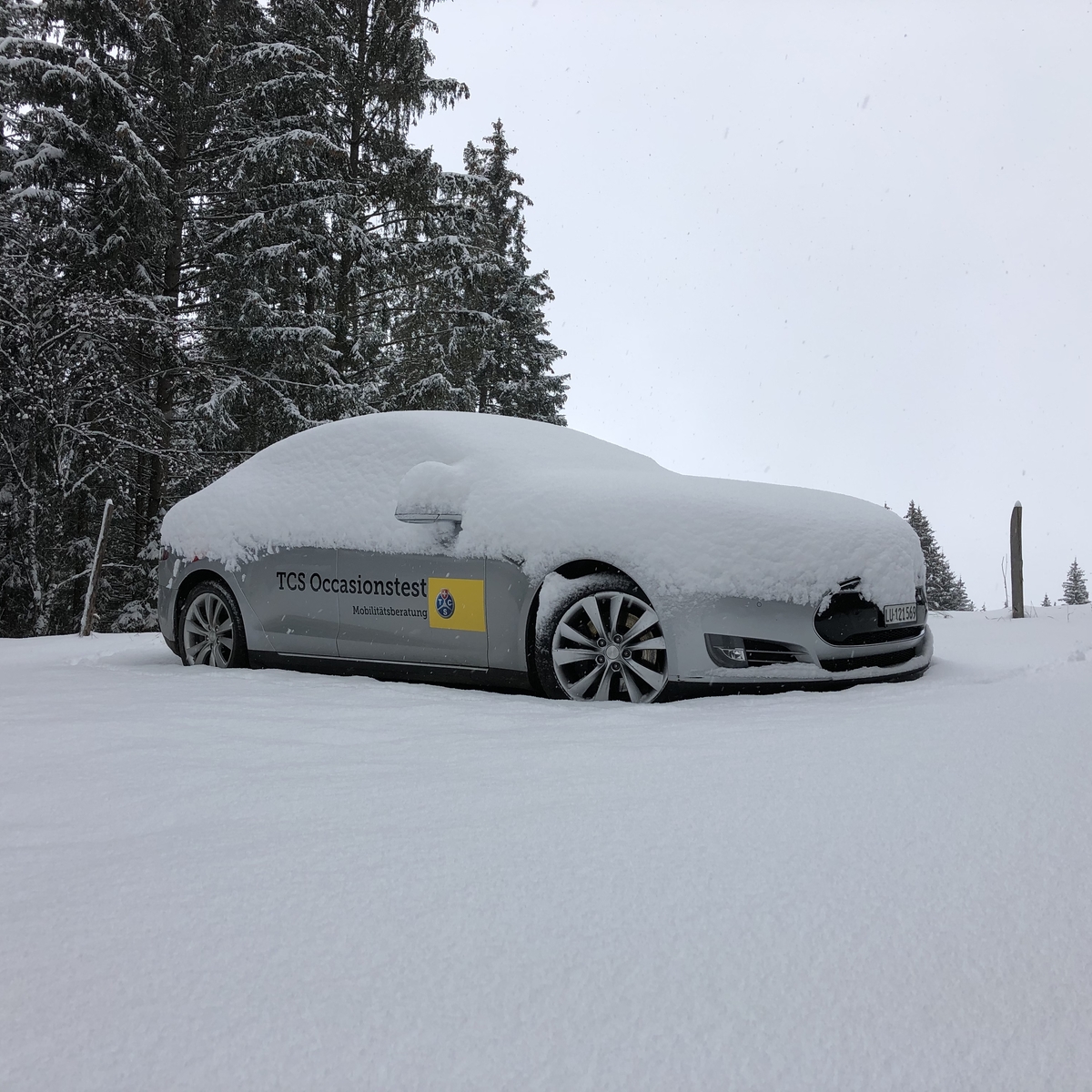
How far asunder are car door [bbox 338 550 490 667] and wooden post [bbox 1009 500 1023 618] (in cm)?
993

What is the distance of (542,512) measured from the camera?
3957mm

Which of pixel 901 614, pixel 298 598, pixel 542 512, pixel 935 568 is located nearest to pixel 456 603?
pixel 542 512

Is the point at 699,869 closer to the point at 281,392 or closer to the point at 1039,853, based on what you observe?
the point at 1039,853

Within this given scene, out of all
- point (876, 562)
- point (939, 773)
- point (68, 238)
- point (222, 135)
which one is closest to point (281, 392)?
point (68, 238)

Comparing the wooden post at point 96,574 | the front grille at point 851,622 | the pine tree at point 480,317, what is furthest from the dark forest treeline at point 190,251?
the front grille at point 851,622

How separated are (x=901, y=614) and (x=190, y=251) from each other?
1651 cm

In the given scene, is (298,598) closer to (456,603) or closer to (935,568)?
(456,603)

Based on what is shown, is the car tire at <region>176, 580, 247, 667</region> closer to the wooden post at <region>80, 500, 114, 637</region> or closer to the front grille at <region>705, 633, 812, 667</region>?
the front grille at <region>705, 633, 812, 667</region>

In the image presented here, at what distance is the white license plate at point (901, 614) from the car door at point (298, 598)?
102 inches

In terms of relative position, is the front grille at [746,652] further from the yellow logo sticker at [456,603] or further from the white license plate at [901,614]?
the yellow logo sticker at [456,603]

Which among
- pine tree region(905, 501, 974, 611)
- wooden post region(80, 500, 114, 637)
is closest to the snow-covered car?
wooden post region(80, 500, 114, 637)

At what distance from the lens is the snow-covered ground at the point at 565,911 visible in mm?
1049

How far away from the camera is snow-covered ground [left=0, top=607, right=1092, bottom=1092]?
Result: 41.3 inches

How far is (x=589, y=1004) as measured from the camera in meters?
Result: 1.13
